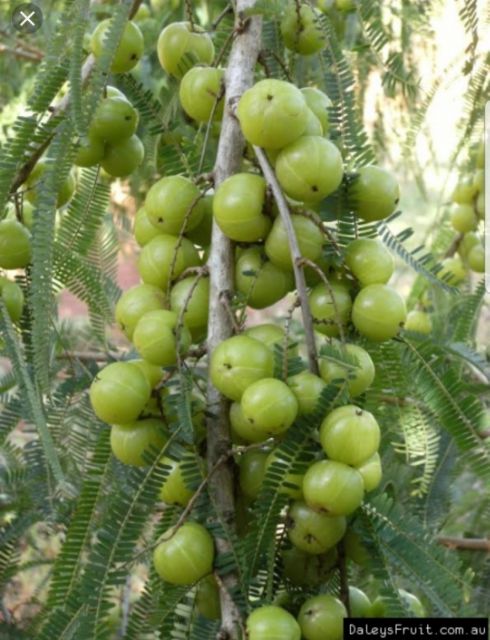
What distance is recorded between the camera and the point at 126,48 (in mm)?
1187

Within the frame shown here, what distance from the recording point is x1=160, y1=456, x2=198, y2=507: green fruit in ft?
3.21

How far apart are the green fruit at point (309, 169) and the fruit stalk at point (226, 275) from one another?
0.31 feet

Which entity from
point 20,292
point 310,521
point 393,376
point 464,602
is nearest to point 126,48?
point 20,292

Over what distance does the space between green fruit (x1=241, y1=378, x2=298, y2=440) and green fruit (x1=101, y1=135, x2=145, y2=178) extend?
0.48m

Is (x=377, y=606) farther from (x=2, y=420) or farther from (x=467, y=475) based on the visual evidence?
(x=467, y=475)

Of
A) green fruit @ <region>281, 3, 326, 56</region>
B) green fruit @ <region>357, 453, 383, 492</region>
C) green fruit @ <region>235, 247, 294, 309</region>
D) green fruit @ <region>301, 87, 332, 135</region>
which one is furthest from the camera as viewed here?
green fruit @ <region>281, 3, 326, 56</region>

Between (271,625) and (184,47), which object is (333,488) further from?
(184,47)

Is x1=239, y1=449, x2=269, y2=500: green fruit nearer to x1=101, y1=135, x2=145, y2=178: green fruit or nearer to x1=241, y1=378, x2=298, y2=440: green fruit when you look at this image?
x1=241, y1=378, x2=298, y2=440: green fruit

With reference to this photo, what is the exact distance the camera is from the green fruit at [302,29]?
1235 mm

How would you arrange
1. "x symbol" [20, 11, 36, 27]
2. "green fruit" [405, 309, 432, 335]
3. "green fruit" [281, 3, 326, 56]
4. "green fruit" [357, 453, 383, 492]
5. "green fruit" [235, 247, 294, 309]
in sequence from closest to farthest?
1. "green fruit" [357, 453, 383, 492]
2. "green fruit" [235, 247, 294, 309]
3. "green fruit" [281, 3, 326, 56]
4. "x symbol" [20, 11, 36, 27]
5. "green fruit" [405, 309, 432, 335]

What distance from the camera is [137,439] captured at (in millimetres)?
987

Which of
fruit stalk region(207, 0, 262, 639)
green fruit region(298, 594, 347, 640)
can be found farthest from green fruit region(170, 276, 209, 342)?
green fruit region(298, 594, 347, 640)

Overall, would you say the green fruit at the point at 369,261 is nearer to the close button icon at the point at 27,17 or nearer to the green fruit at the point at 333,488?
the green fruit at the point at 333,488

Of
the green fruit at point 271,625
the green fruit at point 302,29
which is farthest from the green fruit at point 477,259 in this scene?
the green fruit at point 271,625
